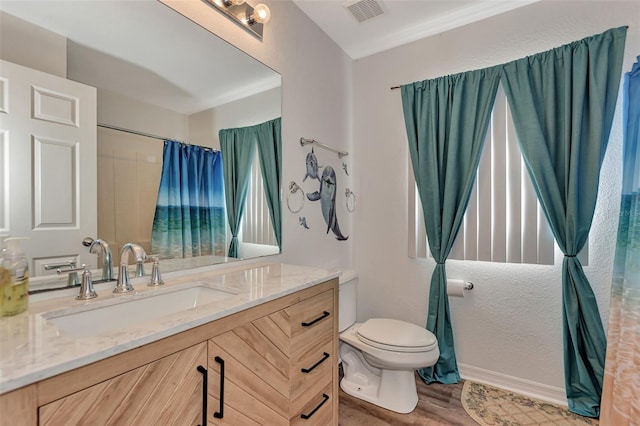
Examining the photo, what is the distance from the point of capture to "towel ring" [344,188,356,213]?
2508 mm

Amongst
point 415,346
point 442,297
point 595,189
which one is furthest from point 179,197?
point 595,189

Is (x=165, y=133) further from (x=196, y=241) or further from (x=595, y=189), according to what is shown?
(x=595, y=189)

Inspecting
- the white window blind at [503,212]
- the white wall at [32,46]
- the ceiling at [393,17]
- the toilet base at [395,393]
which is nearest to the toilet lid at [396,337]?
the toilet base at [395,393]

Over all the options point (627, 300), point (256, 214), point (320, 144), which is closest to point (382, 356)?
point (256, 214)

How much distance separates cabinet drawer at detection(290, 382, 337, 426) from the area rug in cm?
94

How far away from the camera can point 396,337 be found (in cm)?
176

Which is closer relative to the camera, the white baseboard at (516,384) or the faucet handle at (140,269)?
the faucet handle at (140,269)

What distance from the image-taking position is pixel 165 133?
1.24 m

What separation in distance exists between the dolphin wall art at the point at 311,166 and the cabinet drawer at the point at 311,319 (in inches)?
36.9

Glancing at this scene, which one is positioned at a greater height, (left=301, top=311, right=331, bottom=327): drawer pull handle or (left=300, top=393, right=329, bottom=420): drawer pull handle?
(left=301, top=311, right=331, bottom=327): drawer pull handle

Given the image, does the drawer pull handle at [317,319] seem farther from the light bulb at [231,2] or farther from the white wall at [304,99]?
the light bulb at [231,2]

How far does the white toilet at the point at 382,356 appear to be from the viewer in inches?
65.9

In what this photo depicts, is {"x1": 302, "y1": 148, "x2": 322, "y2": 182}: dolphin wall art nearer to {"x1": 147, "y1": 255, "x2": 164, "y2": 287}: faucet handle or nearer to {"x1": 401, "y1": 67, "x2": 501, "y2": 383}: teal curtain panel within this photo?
{"x1": 401, "y1": 67, "x2": 501, "y2": 383}: teal curtain panel

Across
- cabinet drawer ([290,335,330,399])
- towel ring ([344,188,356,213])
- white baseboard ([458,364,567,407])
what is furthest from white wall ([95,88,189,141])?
white baseboard ([458,364,567,407])
